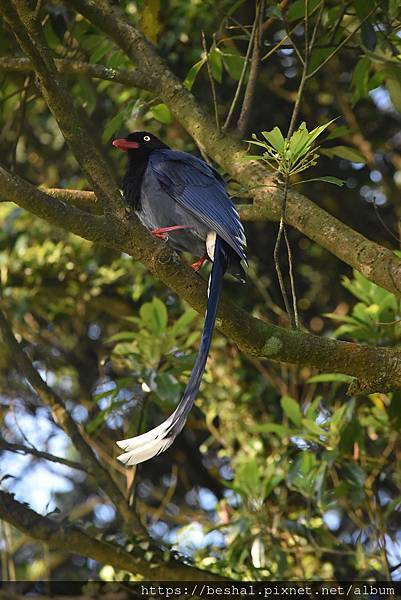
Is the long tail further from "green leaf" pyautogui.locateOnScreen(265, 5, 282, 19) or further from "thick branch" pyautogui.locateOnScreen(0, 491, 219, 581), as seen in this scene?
"green leaf" pyautogui.locateOnScreen(265, 5, 282, 19)

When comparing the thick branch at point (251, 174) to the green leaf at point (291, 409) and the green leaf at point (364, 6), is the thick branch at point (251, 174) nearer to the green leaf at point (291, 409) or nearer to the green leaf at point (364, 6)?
the green leaf at point (364, 6)

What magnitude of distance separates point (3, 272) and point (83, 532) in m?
2.45

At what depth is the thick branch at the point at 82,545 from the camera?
11.5ft

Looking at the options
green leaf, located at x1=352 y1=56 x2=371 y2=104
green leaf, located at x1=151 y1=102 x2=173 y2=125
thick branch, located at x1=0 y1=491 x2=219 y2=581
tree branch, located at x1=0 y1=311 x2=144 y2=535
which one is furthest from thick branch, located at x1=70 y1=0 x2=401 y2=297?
thick branch, located at x1=0 y1=491 x2=219 y2=581

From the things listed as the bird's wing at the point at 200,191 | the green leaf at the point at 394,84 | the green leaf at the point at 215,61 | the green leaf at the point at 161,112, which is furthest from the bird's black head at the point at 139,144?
the green leaf at the point at 394,84

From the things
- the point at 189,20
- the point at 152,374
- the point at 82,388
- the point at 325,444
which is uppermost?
the point at 189,20

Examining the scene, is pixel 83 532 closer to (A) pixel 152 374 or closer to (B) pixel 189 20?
(A) pixel 152 374

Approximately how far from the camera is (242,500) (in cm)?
452

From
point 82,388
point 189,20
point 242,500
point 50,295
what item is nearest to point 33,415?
point 82,388

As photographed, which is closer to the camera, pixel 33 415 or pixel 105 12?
pixel 105 12

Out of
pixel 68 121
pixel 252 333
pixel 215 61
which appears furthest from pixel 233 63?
pixel 252 333

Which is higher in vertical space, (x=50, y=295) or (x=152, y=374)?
(x=152, y=374)

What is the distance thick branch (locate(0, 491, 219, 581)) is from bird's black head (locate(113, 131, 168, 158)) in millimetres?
1827

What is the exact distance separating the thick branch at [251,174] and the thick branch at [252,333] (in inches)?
10.0
